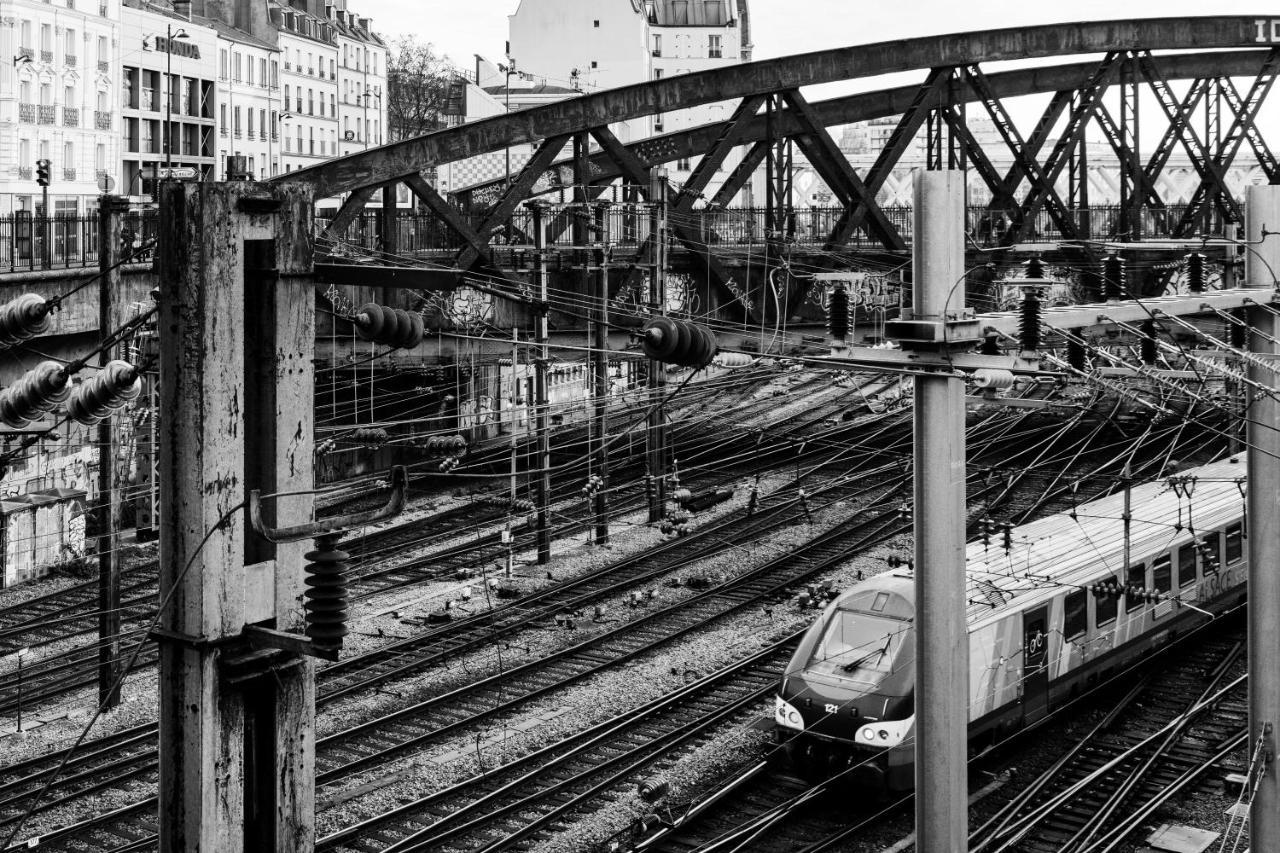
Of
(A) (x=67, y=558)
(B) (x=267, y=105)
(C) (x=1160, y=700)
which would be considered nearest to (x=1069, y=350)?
(C) (x=1160, y=700)

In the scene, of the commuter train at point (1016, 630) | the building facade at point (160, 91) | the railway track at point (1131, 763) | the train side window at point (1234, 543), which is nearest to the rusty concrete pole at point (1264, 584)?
the railway track at point (1131, 763)

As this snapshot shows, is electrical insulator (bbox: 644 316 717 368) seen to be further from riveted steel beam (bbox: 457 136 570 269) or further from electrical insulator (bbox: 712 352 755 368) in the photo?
riveted steel beam (bbox: 457 136 570 269)

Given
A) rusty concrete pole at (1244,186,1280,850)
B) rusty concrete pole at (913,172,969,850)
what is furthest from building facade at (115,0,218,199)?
rusty concrete pole at (913,172,969,850)

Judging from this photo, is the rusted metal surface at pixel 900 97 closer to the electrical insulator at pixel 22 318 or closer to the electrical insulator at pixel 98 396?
the electrical insulator at pixel 98 396

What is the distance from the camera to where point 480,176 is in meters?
58.3

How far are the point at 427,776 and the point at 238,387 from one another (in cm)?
1251

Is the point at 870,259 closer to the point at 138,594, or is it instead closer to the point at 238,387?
the point at 138,594

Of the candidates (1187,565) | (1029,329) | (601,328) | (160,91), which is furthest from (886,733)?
(160,91)

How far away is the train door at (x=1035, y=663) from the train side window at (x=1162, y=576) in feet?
12.3

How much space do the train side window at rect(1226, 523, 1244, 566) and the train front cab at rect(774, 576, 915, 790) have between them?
8.68m

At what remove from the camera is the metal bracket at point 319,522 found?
666 centimetres

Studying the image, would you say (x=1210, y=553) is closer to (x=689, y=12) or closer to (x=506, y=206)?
(x=506, y=206)

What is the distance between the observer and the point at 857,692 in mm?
17578

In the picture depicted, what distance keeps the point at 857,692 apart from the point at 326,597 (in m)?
11.7
